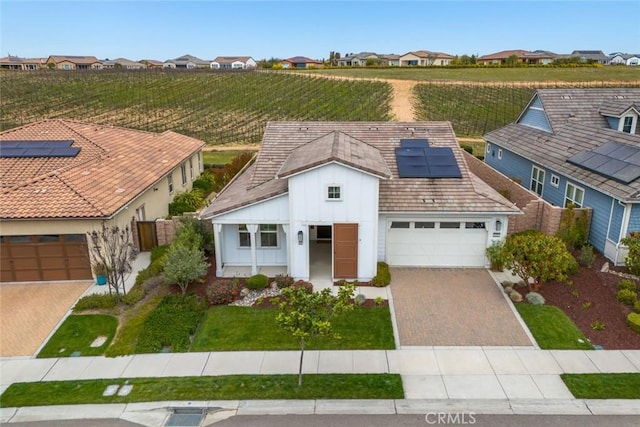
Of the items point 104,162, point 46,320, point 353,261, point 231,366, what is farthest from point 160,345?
point 104,162

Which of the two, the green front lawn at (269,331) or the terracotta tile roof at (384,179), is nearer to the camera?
the green front lawn at (269,331)

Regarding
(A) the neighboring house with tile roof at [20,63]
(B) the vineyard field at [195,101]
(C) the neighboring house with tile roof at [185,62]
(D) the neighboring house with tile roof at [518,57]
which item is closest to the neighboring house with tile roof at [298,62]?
(C) the neighboring house with tile roof at [185,62]

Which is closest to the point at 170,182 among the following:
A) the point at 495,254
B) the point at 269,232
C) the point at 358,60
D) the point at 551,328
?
the point at 269,232

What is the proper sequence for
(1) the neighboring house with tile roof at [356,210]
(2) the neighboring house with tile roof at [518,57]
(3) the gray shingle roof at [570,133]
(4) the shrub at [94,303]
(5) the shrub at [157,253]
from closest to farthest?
(4) the shrub at [94,303]
(1) the neighboring house with tile roof at [356,210]
(5) the shrub at [157,253]
(3) the gray shingle roof at [570,133]
(2) the neighboring house with tile roof at [518,57]

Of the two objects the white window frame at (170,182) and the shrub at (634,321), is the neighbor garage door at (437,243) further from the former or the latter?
the white window frame at (170,182)

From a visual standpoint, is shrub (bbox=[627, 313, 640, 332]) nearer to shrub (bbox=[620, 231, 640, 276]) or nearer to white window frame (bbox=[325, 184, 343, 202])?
shrub (bbox=[620, 231, 640, 276])

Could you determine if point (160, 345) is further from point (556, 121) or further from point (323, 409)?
point (556, 121)

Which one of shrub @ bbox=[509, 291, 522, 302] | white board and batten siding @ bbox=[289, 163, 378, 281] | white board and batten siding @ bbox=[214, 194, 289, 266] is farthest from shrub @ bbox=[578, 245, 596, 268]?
white board and batten siding @ bbox=[214, 194, 289, 266]

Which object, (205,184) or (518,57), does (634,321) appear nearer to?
(205,184)
